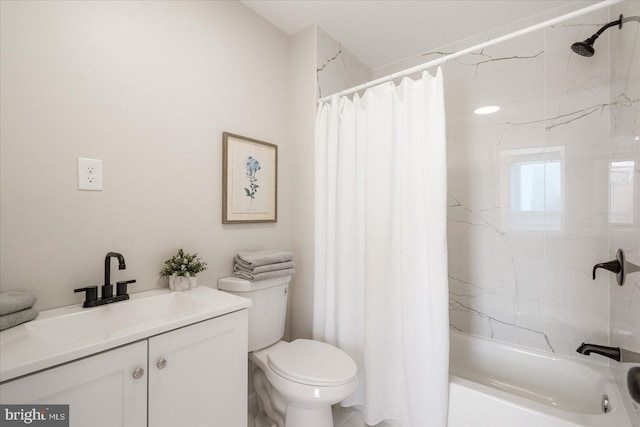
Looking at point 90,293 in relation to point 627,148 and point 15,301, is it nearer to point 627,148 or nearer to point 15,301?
point 15,301

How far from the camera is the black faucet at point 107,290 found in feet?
3.64

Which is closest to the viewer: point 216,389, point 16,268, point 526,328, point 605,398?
point 16,268

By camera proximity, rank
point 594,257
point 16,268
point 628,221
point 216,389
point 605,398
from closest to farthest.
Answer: point 16,268, point 216,389, point 628,221, point 605,398, point 594,257

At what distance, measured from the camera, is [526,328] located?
184 centimetres

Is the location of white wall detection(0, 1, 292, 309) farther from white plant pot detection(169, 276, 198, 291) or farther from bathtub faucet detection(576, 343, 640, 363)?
bathtub faucet detection(576, 343, 640, 363)

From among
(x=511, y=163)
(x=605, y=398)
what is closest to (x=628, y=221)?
(x=511, y=163)

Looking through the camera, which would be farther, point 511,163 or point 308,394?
point 511,163

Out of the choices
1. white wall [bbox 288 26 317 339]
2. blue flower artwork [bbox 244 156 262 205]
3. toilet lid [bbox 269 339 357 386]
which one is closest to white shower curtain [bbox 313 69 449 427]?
white wall [bbox 288 26 317 339]

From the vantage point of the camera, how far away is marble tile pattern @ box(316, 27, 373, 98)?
194cm

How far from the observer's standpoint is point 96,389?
0.84 m

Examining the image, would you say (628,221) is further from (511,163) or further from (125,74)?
(125,74)

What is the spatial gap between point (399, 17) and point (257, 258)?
178 cm

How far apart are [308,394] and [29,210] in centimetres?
133

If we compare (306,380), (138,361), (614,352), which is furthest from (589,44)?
(138,361)
